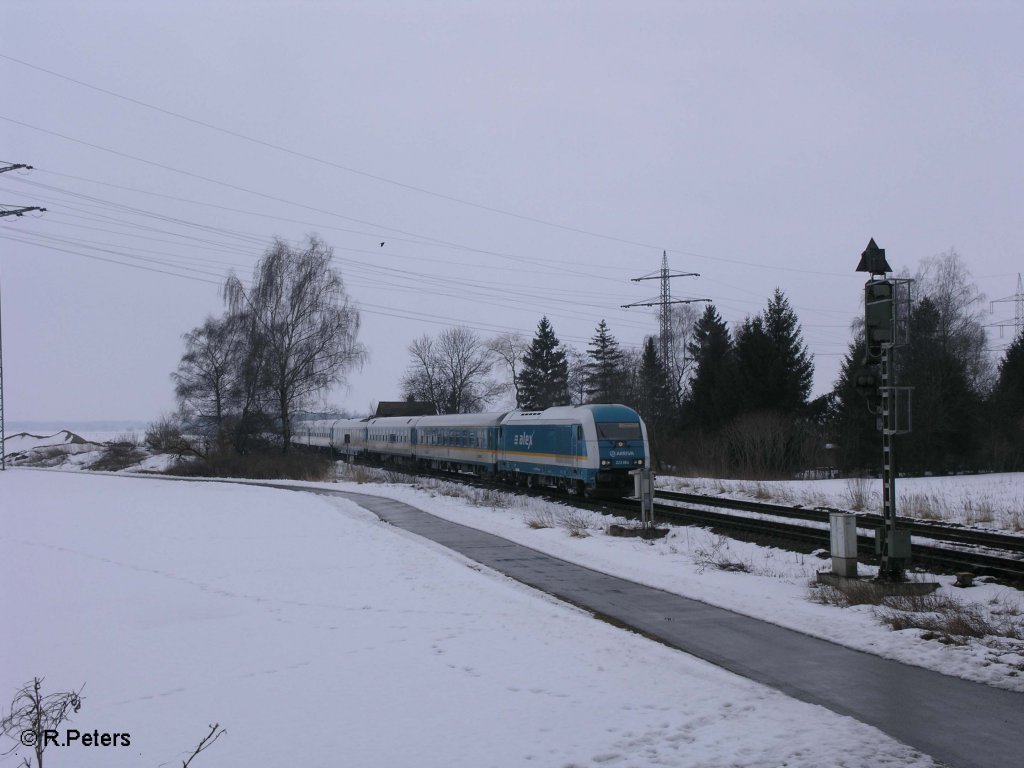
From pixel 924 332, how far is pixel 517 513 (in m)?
36.5

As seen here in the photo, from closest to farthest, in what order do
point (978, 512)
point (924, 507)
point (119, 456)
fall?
point (978, 512)
point (924, 507)
point (119, 456)

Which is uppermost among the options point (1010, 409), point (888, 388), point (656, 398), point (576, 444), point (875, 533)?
point (656, 398)

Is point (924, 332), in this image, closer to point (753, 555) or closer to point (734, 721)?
point (753, 555)

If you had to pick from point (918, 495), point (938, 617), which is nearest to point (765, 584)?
point (938, 617)

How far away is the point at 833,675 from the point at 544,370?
7049 centimetres

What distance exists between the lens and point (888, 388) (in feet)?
37.7

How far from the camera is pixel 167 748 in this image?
559 centimetres

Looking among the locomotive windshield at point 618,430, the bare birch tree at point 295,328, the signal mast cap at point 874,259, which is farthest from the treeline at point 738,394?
the signal mast cap at point 874,259

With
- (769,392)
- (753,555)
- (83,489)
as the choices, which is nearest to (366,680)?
(753,555)

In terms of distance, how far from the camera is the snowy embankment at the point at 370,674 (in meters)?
5.59

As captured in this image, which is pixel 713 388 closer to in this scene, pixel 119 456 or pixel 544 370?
pixel 544 370

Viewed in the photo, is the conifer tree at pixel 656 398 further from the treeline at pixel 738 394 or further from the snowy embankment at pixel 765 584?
the snowy embankment at pixel 765 584

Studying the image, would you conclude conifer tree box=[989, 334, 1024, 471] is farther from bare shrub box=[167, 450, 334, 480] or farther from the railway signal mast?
the railway signal mast

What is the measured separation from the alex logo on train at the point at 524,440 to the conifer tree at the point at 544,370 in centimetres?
4382
